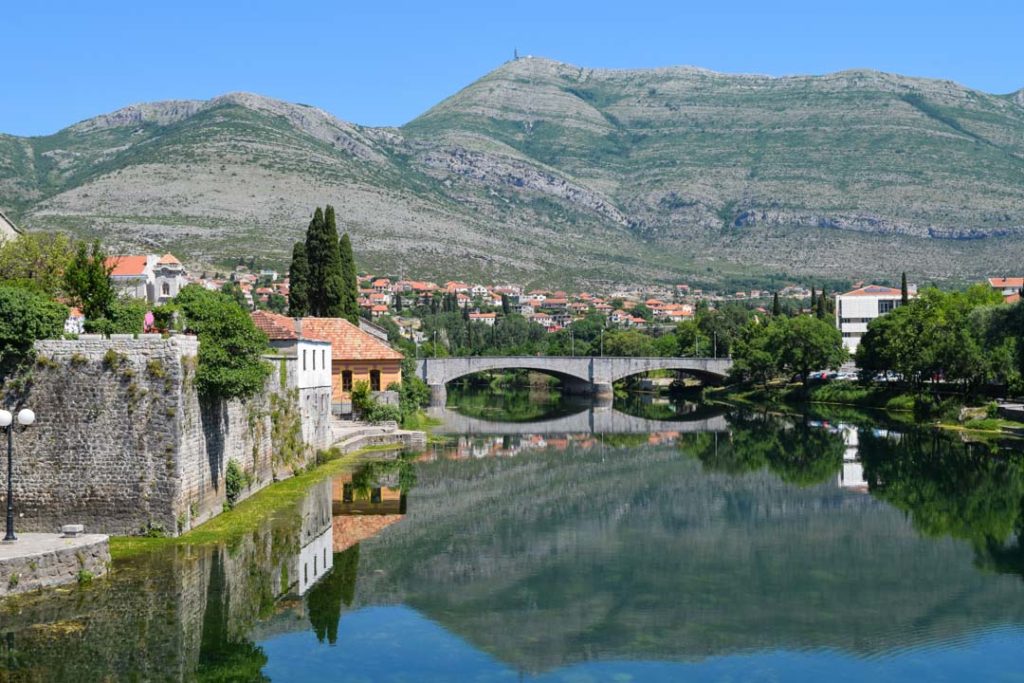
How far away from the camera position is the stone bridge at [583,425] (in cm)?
7012

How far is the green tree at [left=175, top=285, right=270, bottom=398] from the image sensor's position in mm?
28450

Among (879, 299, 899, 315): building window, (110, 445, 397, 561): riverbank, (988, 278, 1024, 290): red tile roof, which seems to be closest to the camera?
(110, 445, 397, 561): riverbank

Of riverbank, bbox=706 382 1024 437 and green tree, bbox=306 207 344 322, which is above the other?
green tree, bbox=306 207 344 322

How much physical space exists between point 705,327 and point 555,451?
261 ft

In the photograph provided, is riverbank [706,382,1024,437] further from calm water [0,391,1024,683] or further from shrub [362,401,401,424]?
shrub [362,401,401,424]

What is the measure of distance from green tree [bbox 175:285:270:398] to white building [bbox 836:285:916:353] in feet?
364

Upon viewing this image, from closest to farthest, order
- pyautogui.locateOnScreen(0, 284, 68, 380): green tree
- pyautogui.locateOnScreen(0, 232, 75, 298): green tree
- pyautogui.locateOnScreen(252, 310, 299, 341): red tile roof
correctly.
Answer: pyautogui.locateOnScreen(0, 284, 68, 380): green tree
pyautogui.locateOnScreen(0, 232, 75, 298): green tree
pyautogui.locateOnScreen(252, 310, 299, 341): red tile roof

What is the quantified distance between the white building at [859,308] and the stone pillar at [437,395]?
52384 mm

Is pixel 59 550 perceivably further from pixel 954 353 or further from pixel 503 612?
pixel 954 353

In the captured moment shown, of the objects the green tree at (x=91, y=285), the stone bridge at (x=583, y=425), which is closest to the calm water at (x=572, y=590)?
the green tree at (x=91, y=285)

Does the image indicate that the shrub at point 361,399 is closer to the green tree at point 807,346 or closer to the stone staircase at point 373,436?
the stone staircase at point 373,436

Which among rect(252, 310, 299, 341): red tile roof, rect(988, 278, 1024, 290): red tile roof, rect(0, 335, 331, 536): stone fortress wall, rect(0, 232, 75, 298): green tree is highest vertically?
rect(988, 278, 1024, 290): red tile roof

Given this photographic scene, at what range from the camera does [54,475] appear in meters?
26.0

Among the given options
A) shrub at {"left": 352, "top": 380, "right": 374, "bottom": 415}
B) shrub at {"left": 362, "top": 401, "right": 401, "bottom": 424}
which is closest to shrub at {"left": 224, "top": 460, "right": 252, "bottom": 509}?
shrub at {"left": 362, "top": 401, "right": 401, "bottom": 424}
